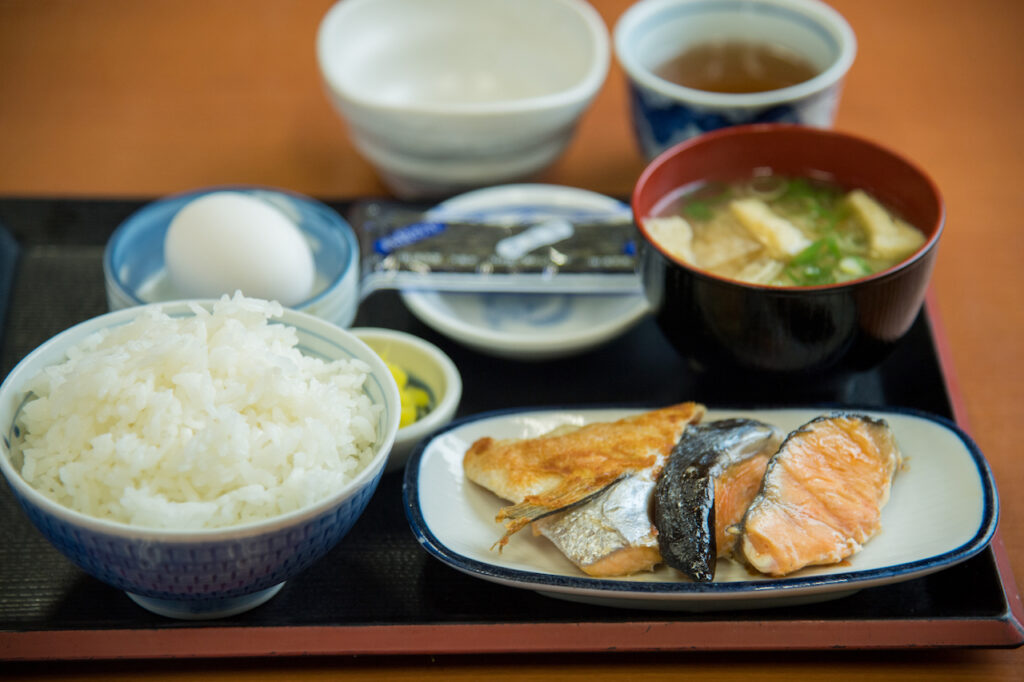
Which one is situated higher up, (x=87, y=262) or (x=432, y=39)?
(x=432, y=39)

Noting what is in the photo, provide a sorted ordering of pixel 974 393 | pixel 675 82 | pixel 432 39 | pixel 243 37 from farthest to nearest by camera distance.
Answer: pixel 243 37 < pixel 432 39 < pixel 675 82 < pixel 974 393

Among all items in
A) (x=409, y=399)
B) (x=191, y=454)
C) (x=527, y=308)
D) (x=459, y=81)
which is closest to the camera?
(x=191, y=454)

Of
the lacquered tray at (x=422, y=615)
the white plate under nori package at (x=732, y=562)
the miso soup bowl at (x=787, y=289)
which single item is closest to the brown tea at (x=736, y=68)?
the miso soup bowl at (x=787, y=289)

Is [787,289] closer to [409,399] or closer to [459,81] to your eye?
[409,399]

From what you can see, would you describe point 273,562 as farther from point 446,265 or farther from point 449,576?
point 446,265

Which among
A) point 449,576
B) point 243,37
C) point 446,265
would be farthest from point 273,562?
point 243,37

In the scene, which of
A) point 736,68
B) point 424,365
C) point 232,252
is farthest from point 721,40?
point 232,252
